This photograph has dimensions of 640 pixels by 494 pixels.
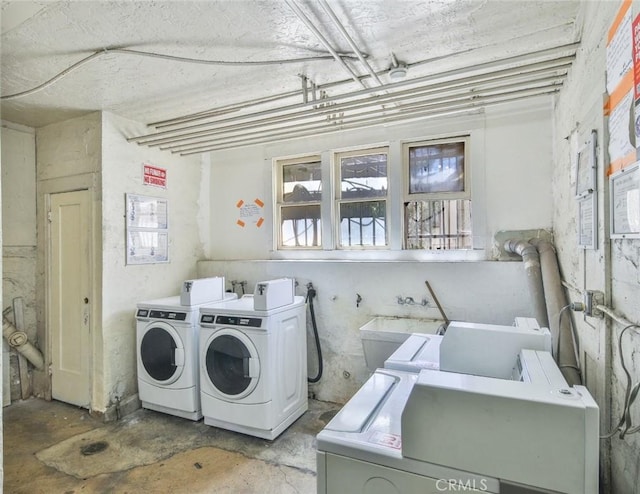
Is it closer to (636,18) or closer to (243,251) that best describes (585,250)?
(636,18)

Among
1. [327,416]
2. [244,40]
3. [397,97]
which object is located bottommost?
[327,416]

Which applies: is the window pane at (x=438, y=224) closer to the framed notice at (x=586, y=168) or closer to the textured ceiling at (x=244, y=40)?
the textured ceiling at (x=244, y=40)

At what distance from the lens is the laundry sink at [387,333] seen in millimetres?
2535

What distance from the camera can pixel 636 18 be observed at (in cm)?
100

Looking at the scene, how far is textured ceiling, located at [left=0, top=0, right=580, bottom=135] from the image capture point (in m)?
1.66

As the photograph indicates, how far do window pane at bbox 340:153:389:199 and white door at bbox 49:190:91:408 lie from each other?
7.69ft

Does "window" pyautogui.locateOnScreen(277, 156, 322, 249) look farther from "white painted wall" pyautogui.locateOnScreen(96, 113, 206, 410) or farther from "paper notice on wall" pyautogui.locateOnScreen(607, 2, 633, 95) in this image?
"paper notice on wall" pyautogui.locateOnScreen(607, 2, 633, 95)

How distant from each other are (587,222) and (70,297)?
155 inches

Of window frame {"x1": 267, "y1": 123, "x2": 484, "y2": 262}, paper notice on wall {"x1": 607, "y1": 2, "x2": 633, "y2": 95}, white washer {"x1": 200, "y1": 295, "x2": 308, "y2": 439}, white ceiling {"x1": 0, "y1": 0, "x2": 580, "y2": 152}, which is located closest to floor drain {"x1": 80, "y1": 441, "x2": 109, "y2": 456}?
white washer {"x1": 200, "y1": 295, "x2": 308, "y2": 439}

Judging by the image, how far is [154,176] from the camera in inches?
132

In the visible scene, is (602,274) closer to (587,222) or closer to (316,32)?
(587,222)

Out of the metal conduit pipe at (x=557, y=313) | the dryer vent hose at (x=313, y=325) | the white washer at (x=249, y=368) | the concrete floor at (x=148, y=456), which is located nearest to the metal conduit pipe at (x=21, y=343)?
the concrete floor at (x=148, y=456)

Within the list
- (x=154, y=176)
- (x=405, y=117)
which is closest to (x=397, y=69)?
(x=405, y=117)

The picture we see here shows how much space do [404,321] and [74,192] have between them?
10.4 feet
